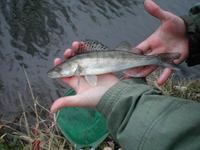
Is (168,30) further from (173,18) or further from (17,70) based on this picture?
(17,70)

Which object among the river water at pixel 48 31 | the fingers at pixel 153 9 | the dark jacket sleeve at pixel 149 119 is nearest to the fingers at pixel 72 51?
the fingers at pixel 153 9

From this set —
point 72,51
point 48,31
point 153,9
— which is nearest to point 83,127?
point 72,51

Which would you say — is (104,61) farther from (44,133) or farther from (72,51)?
(44,133)

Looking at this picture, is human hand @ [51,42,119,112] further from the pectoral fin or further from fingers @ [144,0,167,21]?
fingers @ [144,0,167,21]

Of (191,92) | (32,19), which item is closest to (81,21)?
(32,19)

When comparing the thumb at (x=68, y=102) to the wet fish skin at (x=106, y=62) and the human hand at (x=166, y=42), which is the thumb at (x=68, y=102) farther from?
the human hand at (x=166, y=42)

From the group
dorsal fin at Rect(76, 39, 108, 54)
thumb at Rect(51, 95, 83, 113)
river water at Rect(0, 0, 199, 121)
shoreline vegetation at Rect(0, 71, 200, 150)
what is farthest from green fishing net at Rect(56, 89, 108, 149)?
river water at Rect(0, 0, 199, 121)
